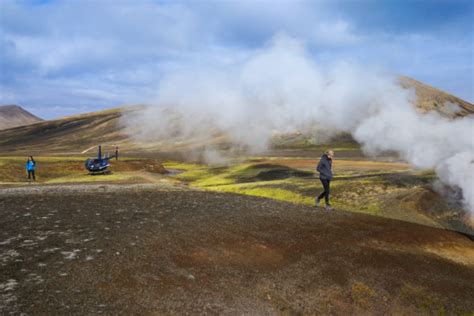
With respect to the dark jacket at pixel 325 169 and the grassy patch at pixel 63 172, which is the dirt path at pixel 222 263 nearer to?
the dark jacket at pixel 325 169

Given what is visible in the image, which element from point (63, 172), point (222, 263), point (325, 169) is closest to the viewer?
point (222, 263)

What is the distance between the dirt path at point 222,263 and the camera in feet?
31.2

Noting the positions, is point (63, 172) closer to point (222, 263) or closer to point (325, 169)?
point (325, 169)

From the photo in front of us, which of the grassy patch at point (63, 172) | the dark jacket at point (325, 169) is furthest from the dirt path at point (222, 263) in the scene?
the grassy patch at point (63, 172)

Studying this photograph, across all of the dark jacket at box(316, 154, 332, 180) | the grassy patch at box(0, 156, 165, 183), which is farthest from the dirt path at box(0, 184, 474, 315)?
the grassy patch at box(0, 156, 165, 183)

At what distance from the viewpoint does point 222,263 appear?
39.7 ft

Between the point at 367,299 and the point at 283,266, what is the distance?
102 inches

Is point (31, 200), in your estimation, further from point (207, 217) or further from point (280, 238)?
point (280, 238)

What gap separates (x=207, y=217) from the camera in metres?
18.1

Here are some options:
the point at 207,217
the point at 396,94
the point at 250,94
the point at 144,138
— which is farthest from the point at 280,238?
the point at 144,138

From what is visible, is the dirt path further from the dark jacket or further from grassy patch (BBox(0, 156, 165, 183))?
grassy patch (BBox(0, 156, 165, 183))

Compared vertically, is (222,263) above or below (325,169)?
below

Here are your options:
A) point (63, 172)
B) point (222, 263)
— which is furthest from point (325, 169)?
point (63, 172)

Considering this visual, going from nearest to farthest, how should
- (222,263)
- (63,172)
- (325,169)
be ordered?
(222,263)
(325,169)
(63,172)
